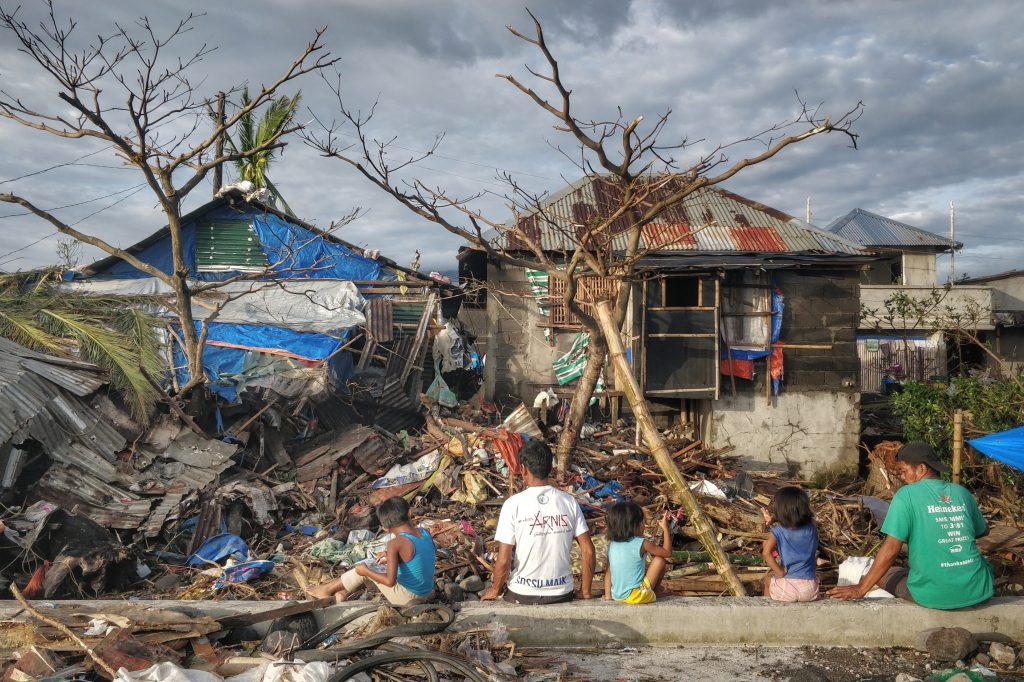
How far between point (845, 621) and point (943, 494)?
1056mm

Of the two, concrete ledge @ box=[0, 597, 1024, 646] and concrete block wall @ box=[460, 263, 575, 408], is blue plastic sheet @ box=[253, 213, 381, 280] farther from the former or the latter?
concrete ledge @ box=[0, 597, 1024, 646]

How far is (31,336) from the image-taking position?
396 inches

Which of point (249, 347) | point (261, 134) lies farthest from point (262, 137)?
point (249, 347)

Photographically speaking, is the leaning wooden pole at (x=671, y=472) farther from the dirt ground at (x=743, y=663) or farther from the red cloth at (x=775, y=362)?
the red cloth at (x=775, y=362)

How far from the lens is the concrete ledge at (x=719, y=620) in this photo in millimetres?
4727

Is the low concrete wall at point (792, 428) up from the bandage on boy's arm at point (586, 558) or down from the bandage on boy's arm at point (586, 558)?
up

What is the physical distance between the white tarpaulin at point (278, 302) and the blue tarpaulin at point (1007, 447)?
10.9 metres

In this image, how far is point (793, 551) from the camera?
5082mm

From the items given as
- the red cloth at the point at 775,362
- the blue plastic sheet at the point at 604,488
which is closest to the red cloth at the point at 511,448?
the blue plastic sheet at the point at 604,488

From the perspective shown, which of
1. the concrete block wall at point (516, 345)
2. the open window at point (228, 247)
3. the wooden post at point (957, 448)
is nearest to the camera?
the wooden post at point (957, 448)

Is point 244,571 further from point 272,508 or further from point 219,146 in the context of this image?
point 219,146

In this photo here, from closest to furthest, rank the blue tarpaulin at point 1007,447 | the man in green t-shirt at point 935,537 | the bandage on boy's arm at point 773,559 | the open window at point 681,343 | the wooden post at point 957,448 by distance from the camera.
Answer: the man in green t-shirt at point 935,537
the bandage on boy's arm at point 773,559
the blue tarpaulin at point 1007,447
the wooden post at point 957,448
the open window at point 681,343

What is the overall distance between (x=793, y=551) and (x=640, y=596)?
→ 3.81ft

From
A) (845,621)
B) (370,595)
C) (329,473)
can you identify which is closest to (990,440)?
(845,621)
